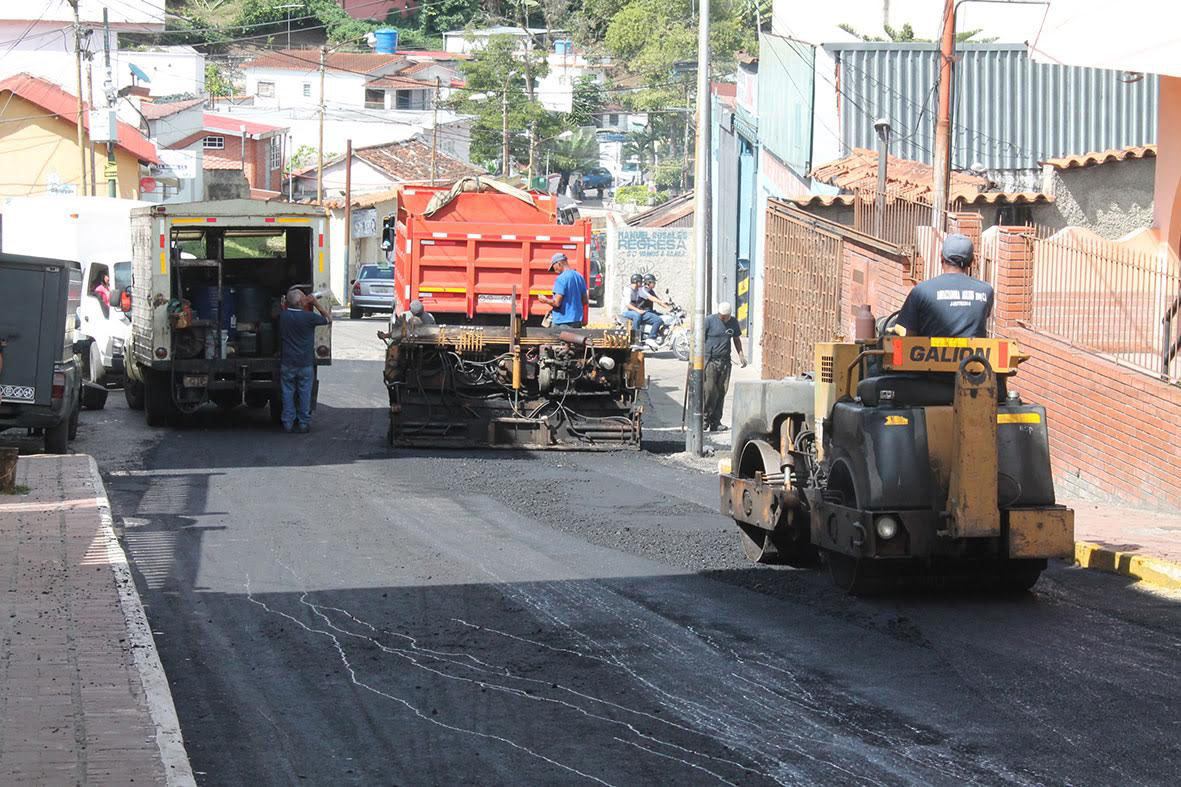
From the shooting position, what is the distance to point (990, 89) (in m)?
26.1

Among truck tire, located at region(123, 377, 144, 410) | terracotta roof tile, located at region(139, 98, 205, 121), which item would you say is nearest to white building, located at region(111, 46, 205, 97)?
terracotta roof tile, located at region(139, 98, 205, 121)

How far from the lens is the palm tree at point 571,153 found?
246ft

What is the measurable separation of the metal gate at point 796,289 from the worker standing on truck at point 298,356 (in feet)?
22.2

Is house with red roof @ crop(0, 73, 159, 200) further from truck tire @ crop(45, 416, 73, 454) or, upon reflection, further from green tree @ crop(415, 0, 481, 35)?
green tree @ crop(415, 0, 481, 35)

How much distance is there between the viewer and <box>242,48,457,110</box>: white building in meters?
80.1

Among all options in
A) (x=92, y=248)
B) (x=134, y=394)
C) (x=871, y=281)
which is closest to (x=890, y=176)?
(x=871, y=281)

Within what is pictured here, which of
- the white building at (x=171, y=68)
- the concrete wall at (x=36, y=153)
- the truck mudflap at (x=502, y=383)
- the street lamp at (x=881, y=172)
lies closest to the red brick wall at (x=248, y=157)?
the white building at (x=171, y=68)

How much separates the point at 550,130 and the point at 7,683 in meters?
67.1

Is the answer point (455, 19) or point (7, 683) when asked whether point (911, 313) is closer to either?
point (7, 683)

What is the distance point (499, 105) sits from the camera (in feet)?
235

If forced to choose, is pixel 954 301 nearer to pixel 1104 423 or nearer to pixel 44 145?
pixel 1104 423

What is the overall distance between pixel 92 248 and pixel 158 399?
842cm

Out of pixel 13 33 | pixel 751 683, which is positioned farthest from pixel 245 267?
pixel 13 33

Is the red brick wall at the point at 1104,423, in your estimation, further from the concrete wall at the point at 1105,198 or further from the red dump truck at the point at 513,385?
the concrete wall at the point at 1105,198
